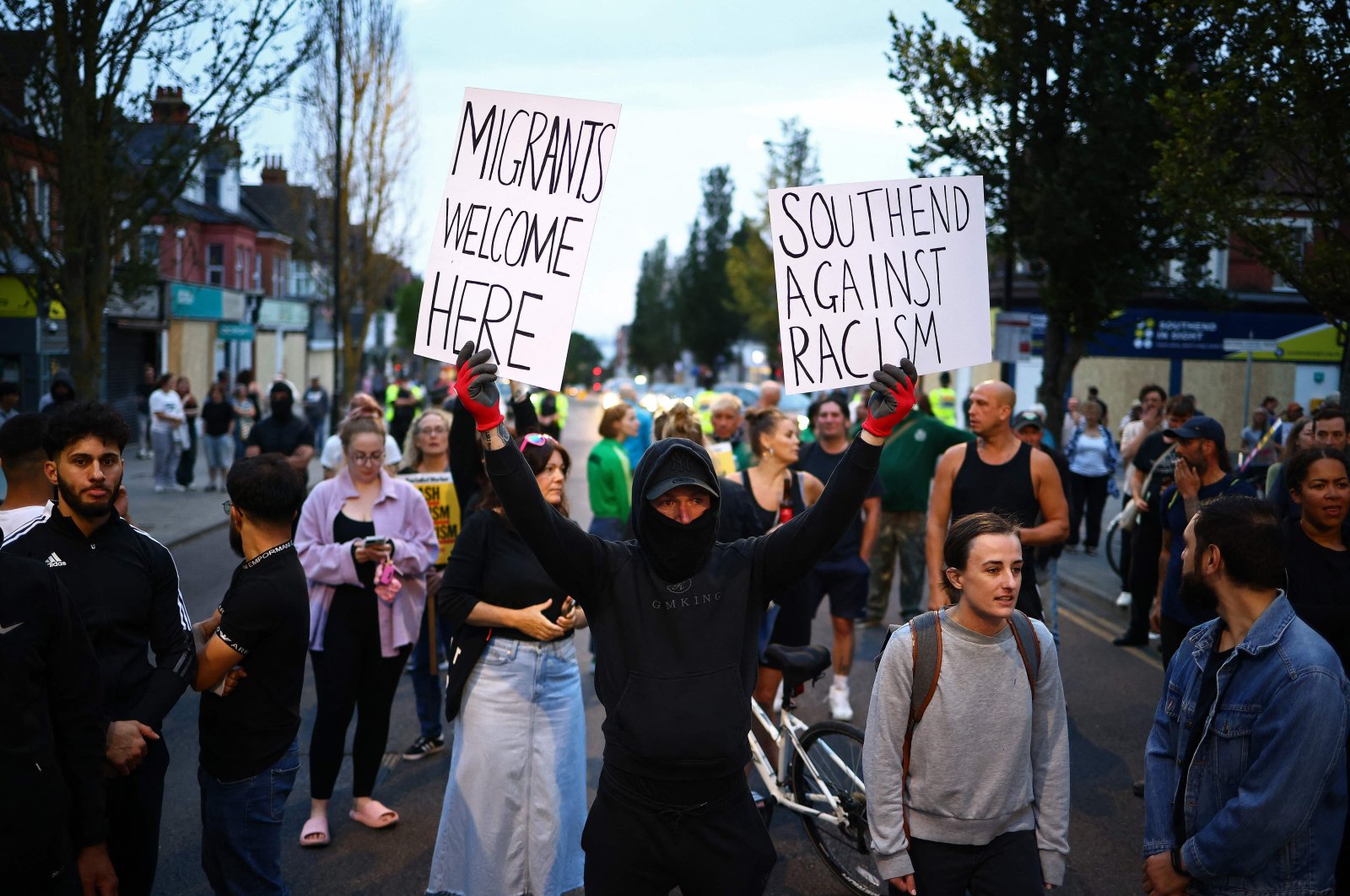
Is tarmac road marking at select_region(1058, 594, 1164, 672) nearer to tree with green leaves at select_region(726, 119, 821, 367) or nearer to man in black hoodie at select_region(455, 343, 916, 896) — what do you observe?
man in black hoodie at select_region(455, 343, 916, 896)

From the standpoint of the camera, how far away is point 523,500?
3078 millimetres

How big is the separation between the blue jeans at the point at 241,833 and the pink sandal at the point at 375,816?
1746mm

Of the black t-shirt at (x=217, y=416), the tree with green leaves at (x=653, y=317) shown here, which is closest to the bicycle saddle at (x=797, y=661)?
the black t-shirt at (x=217, y=416)

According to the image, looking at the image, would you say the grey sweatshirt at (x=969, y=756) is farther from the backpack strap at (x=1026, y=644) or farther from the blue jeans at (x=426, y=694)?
the blue jeans at (x=426, y=694)

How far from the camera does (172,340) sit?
37.8 metres

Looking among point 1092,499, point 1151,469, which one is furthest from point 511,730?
point 1092,499

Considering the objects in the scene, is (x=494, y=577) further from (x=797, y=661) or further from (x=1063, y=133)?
(x=1063, y=133)

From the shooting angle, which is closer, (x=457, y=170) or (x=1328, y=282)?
(x=457, y=170)

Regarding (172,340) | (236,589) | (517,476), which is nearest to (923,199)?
(517,476)

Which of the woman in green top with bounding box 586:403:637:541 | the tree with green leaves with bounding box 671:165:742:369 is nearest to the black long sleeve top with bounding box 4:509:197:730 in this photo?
the woman in green top with bounding box 586:403:637:541

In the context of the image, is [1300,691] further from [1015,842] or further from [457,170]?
[457,170]

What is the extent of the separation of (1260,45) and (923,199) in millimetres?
6916

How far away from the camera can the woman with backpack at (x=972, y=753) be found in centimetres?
340

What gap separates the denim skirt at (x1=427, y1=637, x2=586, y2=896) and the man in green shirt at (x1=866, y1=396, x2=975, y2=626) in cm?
551
